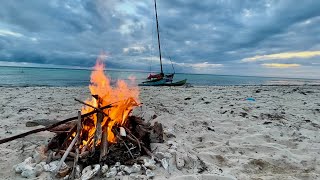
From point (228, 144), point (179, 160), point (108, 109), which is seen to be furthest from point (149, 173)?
point (228, 144)

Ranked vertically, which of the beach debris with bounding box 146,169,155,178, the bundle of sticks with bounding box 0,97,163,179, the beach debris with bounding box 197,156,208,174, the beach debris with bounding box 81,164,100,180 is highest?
the bundle of sticks with bounding box 0,97,163,179

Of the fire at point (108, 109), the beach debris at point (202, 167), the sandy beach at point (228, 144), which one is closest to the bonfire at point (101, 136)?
the fire at point (108, 109)

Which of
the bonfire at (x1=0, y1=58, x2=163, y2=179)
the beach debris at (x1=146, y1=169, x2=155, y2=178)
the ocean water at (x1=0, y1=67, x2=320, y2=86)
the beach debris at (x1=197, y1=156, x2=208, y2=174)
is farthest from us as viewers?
the ocean water at (x1=0, y1=67, x2=320, y2=86)

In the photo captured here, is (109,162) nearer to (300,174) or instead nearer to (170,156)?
(170,156)

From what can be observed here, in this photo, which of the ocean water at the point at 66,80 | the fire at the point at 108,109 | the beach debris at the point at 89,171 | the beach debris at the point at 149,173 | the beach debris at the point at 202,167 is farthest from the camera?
the ocean water at the point at 66,80

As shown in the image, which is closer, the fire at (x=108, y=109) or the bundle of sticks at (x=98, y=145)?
the bundle of sticks at (x=98, y=145)

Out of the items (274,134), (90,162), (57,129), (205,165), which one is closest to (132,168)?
(90,162)

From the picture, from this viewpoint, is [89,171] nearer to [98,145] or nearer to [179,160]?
[98,145]

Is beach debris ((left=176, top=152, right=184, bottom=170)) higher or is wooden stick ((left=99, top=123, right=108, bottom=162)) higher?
wooden stick ((left=99, top=123, right=108, bottom=162))

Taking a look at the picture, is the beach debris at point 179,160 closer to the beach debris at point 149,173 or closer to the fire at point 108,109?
the beach debris at point 149,173

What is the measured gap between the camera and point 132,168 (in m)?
3.61

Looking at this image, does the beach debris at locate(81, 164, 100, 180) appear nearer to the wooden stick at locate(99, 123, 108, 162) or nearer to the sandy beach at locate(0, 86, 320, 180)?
the wooden stick at locate(99, 123, 108, 162)

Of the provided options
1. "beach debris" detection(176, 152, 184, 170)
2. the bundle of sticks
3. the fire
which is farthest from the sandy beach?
the fire

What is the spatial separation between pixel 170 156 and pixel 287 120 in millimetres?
5447
